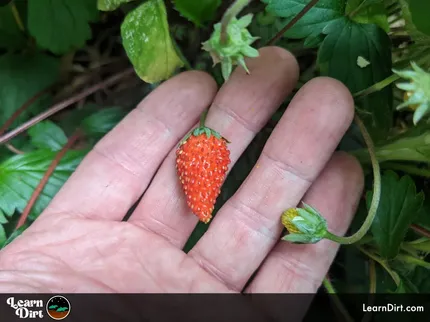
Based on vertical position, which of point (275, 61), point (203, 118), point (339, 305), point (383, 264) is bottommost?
point (339, 305)

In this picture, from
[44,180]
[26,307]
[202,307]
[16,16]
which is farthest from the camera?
[16,16]

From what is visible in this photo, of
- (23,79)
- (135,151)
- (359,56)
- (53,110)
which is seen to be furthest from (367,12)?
(23,79)

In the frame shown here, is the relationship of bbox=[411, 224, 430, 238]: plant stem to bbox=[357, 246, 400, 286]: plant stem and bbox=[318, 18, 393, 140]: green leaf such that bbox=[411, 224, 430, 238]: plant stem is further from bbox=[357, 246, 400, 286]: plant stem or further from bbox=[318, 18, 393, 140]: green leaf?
bbox=[318, 18, 393, 140]: green leaf

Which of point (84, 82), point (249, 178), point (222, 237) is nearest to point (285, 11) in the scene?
point (249, 178)

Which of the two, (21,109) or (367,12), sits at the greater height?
(367,12)

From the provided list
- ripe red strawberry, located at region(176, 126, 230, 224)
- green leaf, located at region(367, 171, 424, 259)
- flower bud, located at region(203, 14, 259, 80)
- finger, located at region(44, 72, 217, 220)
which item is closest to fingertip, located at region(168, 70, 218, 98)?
finger, located at region(44, 72, 217, 220)

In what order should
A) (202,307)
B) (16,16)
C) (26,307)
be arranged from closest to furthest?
(26,307)
(202,307)
(16,16)

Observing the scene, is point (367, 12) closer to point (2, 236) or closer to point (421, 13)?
point (421, 13)

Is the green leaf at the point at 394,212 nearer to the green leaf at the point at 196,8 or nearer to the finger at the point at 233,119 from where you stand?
the finger at the point at 233,119

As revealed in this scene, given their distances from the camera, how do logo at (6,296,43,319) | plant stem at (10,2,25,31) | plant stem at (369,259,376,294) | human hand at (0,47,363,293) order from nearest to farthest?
1. logo at (6,296,43,319)
2. human hand at (0,47,363,293)
3. plant stem at (369,259,376,294)
4. plant stem at (10,2,25,31)

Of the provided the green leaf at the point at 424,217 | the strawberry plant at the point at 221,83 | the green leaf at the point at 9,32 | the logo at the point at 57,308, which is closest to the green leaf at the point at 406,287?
the strawberry plant at the point at 221,83
